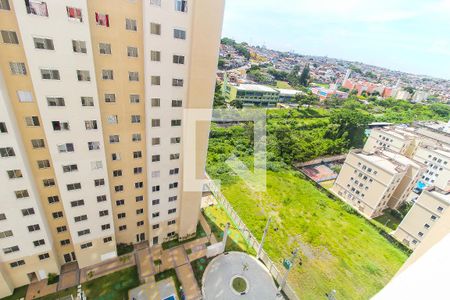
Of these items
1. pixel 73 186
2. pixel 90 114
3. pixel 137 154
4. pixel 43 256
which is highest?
pixel 90 114

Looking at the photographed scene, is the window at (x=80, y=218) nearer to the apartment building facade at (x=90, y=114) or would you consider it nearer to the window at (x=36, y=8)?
the apartment building facade at (x=90, y=114)

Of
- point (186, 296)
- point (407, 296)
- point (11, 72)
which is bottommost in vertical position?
point (186, 296)

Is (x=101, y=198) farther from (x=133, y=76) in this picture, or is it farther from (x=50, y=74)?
(x=133, y=76)

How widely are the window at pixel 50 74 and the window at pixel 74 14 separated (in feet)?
11.2

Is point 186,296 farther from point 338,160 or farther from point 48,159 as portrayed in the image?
point 338,160

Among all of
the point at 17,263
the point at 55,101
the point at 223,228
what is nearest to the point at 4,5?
the point at 55,101

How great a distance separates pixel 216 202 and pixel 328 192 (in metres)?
21.8

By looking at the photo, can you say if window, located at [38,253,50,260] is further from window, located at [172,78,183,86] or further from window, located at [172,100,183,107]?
window, located at [172,78,183,86]

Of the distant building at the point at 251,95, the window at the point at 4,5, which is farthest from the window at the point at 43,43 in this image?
the distant building at the point at 251,95

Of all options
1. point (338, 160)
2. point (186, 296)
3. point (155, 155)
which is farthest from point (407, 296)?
point (338, 160)

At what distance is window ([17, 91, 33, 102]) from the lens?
14922 mm

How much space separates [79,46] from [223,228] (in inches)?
959

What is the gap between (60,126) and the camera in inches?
639

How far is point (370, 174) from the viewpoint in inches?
1503
